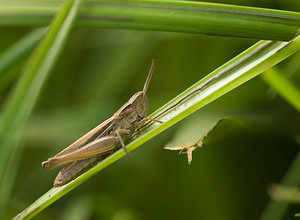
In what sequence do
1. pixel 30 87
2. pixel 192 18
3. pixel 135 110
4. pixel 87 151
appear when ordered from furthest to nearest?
pixel 135 110 → pixel 87 151 → pixel 30 87 → pixel 192 18

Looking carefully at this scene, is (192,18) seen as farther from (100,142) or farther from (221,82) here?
(100,142)

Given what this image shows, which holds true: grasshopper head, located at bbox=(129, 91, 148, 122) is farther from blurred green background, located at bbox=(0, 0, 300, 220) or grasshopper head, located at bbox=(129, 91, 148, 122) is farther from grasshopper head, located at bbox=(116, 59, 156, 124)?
blurred green background, located at bbox=(0, 0, 300, 220)

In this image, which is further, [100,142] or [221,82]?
[100,142]

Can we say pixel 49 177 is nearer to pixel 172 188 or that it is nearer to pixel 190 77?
pixel 172 188

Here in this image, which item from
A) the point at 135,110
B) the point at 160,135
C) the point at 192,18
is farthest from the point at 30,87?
the point at 160,135

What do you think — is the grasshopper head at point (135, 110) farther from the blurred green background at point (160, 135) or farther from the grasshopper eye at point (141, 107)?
the blurred green background at point (160, 135)

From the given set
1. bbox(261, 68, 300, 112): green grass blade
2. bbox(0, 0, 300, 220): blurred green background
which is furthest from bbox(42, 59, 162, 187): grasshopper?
bbox(261, 68, 300, 112): green grass blade

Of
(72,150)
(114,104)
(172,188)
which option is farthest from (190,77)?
(72,150)
